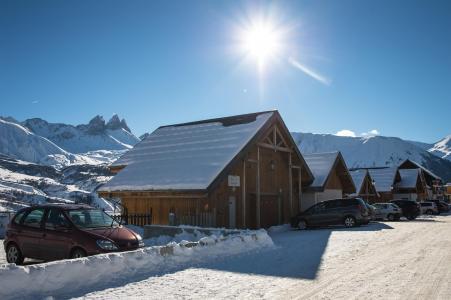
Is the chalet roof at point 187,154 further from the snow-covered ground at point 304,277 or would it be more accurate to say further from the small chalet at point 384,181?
the small chalet at point 384,181

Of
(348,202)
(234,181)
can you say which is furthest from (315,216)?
(234,181)

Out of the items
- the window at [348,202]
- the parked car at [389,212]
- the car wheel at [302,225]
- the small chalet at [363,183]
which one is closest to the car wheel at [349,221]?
the window at [348,202]

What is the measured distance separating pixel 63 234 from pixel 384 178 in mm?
49529

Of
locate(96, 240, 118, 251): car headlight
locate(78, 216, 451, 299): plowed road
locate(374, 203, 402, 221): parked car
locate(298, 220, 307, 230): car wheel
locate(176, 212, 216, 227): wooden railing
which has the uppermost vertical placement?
locate(374, 203, 402, 221): parked car

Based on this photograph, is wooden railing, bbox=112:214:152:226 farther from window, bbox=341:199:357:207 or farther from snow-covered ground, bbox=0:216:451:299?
window, bbox=341:199:357:207

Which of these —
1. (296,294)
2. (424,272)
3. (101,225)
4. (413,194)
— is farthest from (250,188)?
(413,194)

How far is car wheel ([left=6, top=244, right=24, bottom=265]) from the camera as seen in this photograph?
39.1 ft

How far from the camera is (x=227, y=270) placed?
1052 cm

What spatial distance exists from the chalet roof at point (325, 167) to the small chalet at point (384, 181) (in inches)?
748

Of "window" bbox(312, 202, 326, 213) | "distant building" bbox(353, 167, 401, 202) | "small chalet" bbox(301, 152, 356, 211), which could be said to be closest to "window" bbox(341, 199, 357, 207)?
"window" bbox(312, 202, 326, 213)

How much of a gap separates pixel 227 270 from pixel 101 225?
3.67m

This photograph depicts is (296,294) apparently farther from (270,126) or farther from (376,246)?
(270,126)

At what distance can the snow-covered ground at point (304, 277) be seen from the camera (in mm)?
8016

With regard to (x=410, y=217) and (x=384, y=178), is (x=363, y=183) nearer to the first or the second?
(x=410, y=217)
